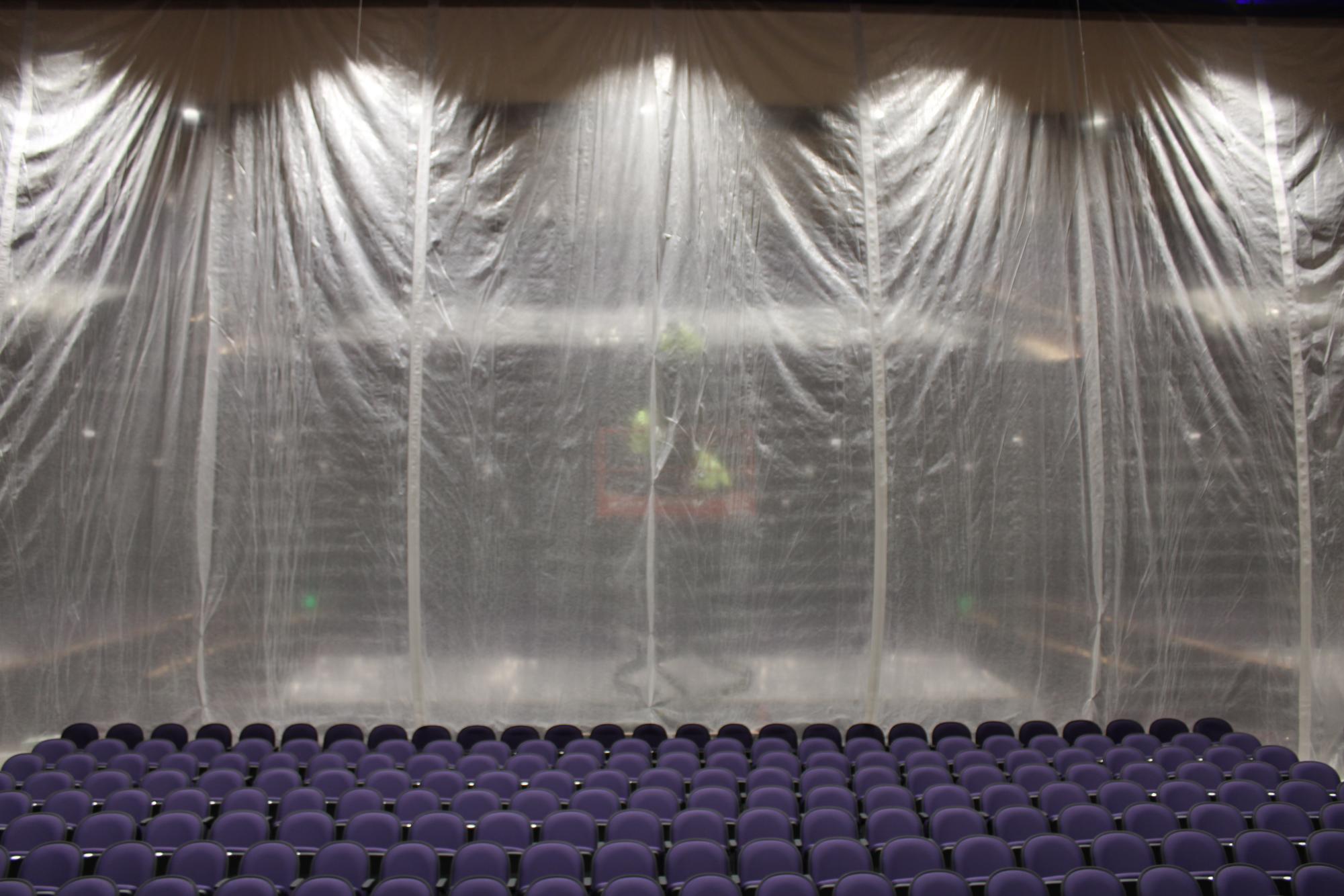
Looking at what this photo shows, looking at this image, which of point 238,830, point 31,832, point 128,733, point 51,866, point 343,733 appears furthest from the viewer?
point 343,733

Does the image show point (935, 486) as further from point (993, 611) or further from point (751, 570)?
point (751, 570)

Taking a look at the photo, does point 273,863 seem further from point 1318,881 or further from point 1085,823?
point 1318,881

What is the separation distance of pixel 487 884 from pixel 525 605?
4173 mm

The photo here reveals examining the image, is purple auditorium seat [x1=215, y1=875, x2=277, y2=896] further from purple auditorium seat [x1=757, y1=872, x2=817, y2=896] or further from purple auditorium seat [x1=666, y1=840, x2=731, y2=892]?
purple auditorium seat [x1=757, y1=872, x2=817, y2=896]

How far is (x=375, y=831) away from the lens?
5.16 m

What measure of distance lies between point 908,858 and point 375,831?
9.63 feet

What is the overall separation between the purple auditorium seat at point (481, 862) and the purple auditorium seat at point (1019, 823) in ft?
9.05

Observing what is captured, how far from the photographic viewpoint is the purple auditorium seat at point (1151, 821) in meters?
5.30

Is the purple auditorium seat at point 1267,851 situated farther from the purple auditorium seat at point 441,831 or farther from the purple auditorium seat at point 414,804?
the purple auditorium seat at point 441,831

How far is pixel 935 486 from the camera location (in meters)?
8.62

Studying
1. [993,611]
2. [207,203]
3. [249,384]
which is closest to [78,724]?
[249,384]

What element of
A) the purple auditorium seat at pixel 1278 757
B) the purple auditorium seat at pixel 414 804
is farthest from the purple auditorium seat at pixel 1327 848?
the purple auditorium seat at pixel 414 804

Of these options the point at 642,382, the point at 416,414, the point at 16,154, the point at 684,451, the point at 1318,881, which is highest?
the point at 16,154

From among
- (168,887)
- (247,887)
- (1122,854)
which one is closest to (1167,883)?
(1122,854)
